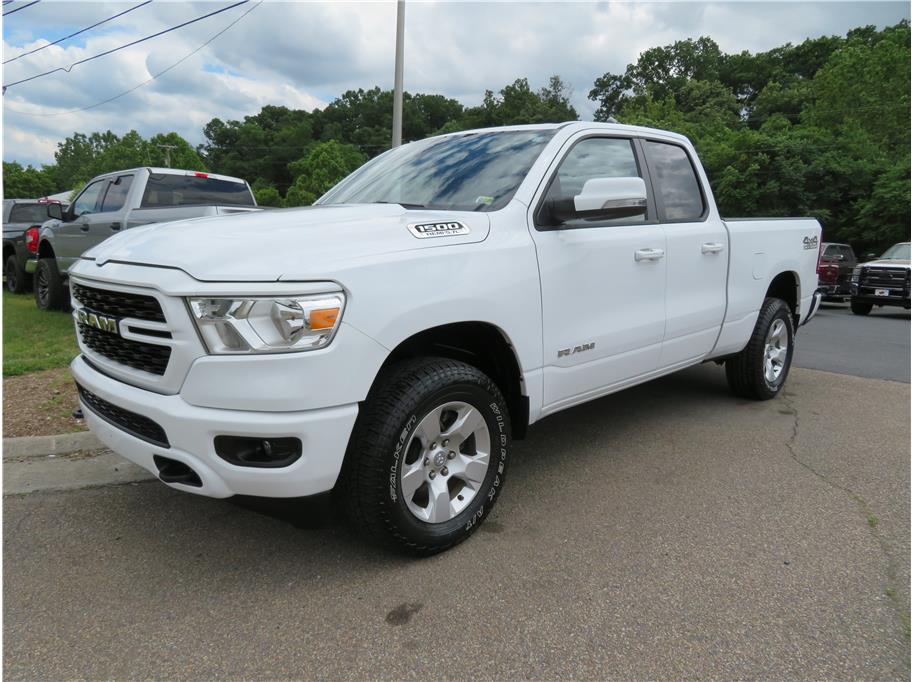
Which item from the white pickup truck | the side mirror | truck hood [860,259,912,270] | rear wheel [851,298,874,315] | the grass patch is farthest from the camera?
rear wheel [851,298,874,315]

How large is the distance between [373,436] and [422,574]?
2.12ft

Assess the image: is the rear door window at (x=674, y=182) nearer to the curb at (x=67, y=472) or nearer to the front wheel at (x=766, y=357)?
the front wheel at (x=766, y=357)

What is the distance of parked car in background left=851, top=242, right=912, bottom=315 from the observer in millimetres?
14789

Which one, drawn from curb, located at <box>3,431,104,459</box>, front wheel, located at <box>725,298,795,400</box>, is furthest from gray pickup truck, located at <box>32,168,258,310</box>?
front wheel, located at <box>725,298,795,400</box>

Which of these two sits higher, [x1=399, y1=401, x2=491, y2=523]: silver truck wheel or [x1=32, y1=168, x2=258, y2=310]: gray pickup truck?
[x1=32, y1=168, x2=258, y2=310]: gray pickup truck

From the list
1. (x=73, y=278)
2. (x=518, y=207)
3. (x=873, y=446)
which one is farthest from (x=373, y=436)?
(x=873, y=446)

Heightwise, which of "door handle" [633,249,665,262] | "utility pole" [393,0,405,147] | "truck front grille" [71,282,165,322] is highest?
"utility pole" [393,0,405,147]

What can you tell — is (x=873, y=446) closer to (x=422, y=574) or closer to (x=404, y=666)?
(x=422, y=574)

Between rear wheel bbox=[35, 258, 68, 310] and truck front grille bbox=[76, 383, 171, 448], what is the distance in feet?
23.8

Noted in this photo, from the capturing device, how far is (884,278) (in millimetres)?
15094

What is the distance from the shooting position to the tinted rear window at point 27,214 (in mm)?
13828

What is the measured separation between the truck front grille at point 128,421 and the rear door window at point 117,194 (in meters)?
5.97

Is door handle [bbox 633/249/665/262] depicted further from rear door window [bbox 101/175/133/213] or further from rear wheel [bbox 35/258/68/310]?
rear wheel [bbox 35/258/68/310]

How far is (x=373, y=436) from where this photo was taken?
98.6 inches
